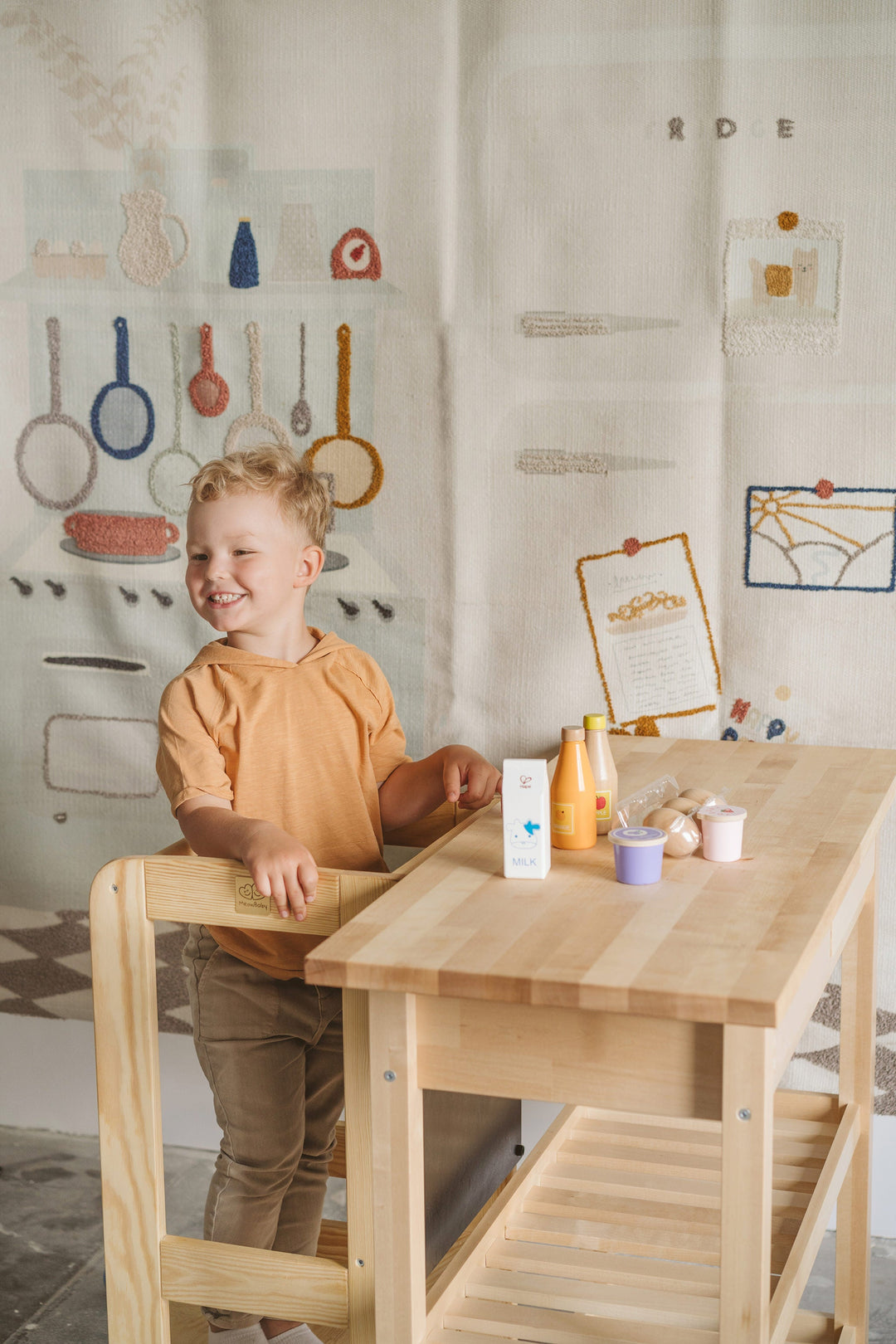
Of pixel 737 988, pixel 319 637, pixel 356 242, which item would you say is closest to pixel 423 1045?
pixel 737 988

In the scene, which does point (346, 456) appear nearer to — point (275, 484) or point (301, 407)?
point (301, 407)

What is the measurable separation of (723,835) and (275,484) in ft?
2.55

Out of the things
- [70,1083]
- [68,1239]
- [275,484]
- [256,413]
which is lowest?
[68,1239]

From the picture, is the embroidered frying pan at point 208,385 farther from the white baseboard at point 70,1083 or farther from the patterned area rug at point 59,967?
the white baseboard at point 70,1083

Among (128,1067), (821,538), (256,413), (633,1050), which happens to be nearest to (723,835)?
(633,1050)

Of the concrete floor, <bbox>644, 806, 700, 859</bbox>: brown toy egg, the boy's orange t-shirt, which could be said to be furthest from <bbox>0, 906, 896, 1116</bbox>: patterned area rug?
<bbox>644, 806, 700, 859</bbox>: brown toy egg

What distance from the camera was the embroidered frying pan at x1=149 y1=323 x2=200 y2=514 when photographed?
238 cm

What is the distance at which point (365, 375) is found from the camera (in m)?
2.30

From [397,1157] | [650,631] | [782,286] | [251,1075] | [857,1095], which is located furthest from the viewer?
[650,631]

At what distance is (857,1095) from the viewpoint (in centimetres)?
191

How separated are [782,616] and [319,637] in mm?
761

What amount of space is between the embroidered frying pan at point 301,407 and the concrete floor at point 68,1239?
4.51ft

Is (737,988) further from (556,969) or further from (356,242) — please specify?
(356,242)

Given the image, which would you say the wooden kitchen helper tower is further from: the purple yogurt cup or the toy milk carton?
the purple yogurt cup
